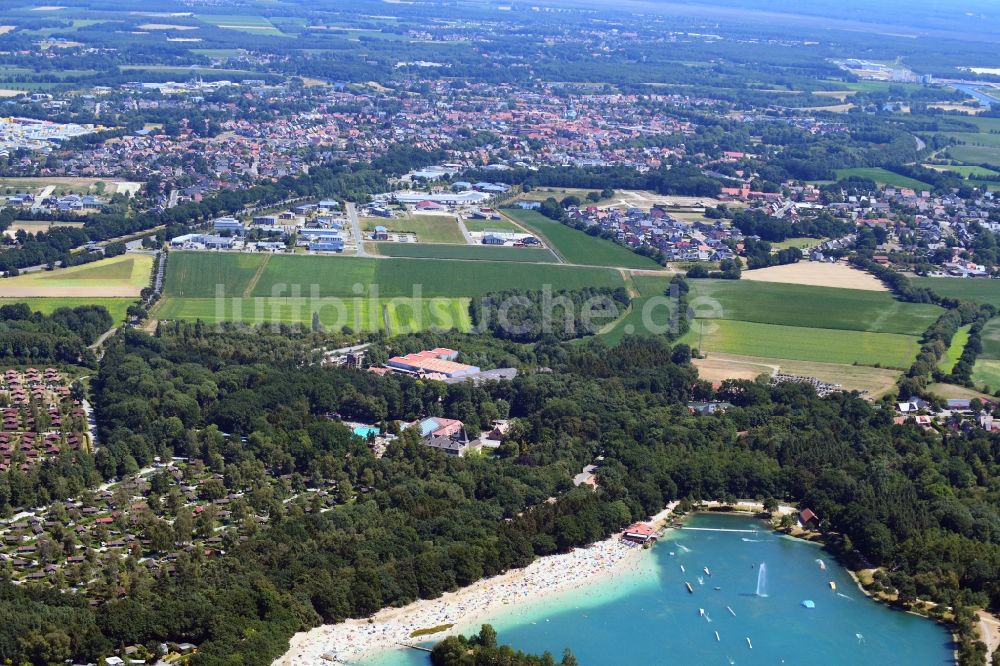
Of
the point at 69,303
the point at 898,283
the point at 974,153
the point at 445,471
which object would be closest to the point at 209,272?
the point at 69,303

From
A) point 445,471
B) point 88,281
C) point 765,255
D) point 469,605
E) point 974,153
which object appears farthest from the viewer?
point 974,153

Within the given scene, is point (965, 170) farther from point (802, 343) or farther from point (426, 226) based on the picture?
point (802, 343)

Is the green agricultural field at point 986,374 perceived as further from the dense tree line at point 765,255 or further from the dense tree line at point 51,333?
the dense tree line at point 51,333

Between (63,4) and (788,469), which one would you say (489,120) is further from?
(63,4)

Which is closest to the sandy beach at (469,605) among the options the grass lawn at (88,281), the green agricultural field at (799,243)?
the grass lawn at (88,281)

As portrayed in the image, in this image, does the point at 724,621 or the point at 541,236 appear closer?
the point at 724,621

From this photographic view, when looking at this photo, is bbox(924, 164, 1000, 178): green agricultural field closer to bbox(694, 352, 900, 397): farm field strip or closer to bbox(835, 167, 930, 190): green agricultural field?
bbox(835, 167, 930, 190): green agricultural field
